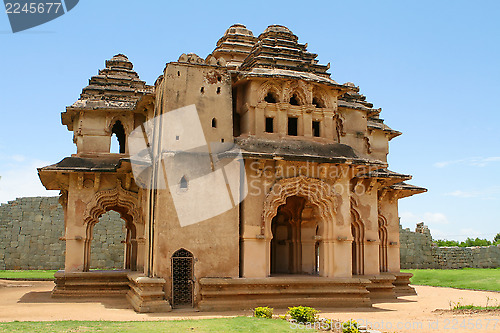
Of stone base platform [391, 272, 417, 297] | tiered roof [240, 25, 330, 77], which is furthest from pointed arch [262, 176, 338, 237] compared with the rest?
stone base platform [391, 272, 417, 297]

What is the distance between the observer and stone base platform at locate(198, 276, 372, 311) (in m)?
15.1

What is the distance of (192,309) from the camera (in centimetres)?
1500

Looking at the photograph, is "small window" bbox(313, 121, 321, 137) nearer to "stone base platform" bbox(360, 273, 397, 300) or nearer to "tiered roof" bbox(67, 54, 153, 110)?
"stone base platform" bbox(360, 273, 397, 300)

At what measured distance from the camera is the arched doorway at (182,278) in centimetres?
1532

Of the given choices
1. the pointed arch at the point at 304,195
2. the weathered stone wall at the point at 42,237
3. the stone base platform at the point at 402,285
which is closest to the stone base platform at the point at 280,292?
the pointed arch at the point at 304,195

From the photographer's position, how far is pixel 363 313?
14.8m

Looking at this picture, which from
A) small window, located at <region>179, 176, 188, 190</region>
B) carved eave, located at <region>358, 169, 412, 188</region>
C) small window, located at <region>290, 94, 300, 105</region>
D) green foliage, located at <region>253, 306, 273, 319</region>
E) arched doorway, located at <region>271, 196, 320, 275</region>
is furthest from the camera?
arched doorway, located at <region>271, 196, 320, 275</region>

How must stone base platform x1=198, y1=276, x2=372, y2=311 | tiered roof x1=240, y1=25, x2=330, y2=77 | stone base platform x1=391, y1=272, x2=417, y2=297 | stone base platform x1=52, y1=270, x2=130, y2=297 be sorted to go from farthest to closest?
stone base platform x1=391, y1=272, x2=417, y2=297, stone base platform x1=52, y1=270, x2=130, y2=297, tiered roof x1=240, y1=25, x2=330, y2=77, stone base platform x1=198, y1=276, x2=372, y2=311

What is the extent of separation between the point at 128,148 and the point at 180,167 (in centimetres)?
620

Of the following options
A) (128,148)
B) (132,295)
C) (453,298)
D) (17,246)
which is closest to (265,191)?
(132,295)

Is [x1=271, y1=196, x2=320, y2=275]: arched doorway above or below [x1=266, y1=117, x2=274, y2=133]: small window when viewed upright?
below

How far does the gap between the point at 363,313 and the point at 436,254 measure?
1029 inches

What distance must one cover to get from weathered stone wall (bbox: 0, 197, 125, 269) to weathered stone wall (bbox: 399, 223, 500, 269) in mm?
21400

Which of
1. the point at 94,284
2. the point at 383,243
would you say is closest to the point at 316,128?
the point at 383,243
